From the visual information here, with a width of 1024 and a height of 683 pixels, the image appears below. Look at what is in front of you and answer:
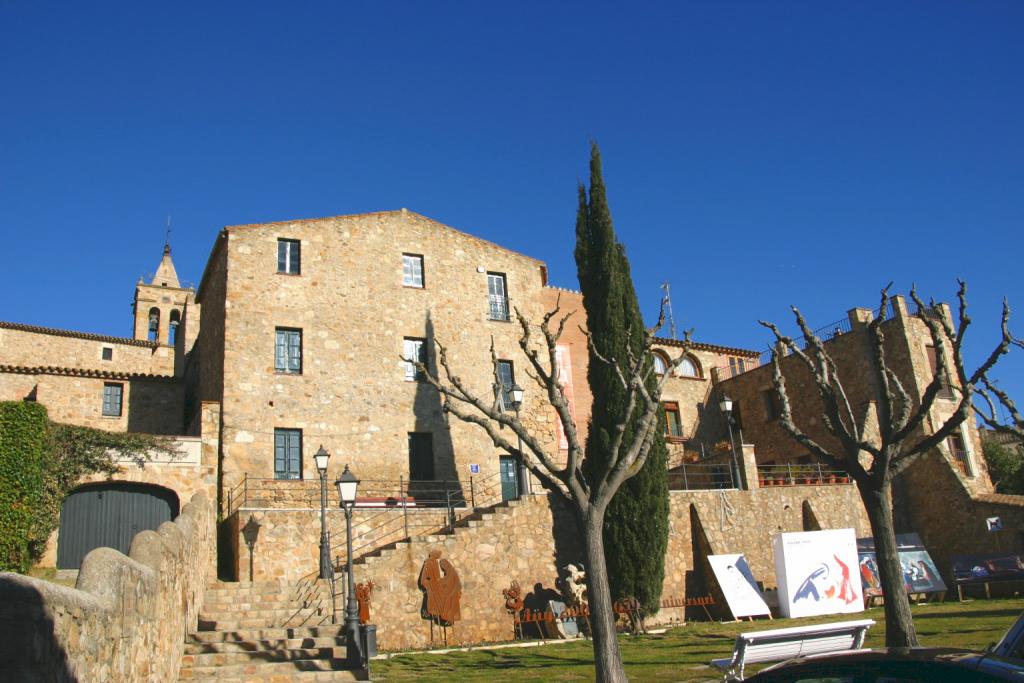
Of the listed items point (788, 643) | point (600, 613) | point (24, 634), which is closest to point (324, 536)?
point (600, 613)

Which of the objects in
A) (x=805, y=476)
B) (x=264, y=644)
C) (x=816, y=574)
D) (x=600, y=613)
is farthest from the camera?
(x=805, y=476)

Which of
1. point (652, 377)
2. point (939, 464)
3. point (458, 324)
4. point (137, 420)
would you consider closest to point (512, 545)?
point (652, 377)

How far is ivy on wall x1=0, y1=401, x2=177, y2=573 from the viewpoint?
1728 centimetres

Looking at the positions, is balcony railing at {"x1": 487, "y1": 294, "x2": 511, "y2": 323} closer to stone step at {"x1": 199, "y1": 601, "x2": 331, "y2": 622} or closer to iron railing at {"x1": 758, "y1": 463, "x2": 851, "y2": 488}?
iron railing at {"x1": 758, "y1": 463, "x2": 851, "y2": 488}

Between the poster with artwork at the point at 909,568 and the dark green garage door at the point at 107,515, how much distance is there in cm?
1889

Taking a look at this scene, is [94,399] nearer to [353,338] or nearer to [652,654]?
[353,338]

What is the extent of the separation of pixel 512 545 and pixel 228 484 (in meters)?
7.64

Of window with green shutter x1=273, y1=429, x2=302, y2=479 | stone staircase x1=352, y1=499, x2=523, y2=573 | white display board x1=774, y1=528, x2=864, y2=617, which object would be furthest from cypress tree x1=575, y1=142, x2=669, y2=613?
window with green shutter x1=273, y1=429, x2=302, y2=479

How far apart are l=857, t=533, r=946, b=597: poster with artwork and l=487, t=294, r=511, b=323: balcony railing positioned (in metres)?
13.3

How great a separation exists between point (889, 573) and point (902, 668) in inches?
330

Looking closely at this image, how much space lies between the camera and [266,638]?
13000 mm

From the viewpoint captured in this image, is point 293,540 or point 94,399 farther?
point 94,399

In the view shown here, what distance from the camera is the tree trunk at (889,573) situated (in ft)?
37.4

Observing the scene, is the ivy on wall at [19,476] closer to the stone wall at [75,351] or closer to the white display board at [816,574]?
the stone wall at [75,351]
